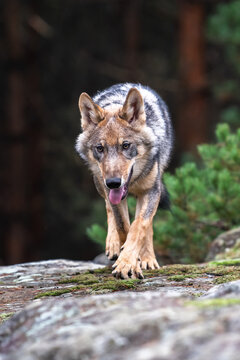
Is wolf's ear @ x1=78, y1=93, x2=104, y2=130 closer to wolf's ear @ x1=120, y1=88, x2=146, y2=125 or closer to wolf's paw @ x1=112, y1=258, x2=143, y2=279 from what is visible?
wolf's ear @ x1=120, y1=88, x2=146, y2=125

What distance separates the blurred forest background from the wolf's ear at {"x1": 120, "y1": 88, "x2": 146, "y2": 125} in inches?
327

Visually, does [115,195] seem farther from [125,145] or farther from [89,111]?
[89,111]

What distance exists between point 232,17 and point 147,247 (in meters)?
10.4

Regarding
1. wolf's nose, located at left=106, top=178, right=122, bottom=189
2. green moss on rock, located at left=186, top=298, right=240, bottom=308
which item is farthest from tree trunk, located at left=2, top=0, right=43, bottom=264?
green moss on rock, located at left=186, top=298, right=240, bottom=308

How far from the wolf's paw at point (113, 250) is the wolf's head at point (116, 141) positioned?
0.65 m

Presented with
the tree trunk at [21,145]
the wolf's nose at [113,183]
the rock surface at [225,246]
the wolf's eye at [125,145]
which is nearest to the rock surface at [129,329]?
the wolf's nose at [113,183]

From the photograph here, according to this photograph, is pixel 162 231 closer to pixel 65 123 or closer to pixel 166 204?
pixel 166 204

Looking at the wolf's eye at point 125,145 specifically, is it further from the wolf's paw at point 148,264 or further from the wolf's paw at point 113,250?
the wolf's paw at point 148,264

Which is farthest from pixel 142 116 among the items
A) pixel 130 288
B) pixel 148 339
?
pixel 148 339

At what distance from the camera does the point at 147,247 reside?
6.68 meters

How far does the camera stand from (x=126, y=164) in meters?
6.04

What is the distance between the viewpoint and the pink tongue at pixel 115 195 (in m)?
5.95

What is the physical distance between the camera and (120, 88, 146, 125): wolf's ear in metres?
6.39

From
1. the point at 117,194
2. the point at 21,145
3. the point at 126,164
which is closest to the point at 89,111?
the point at 126,164
